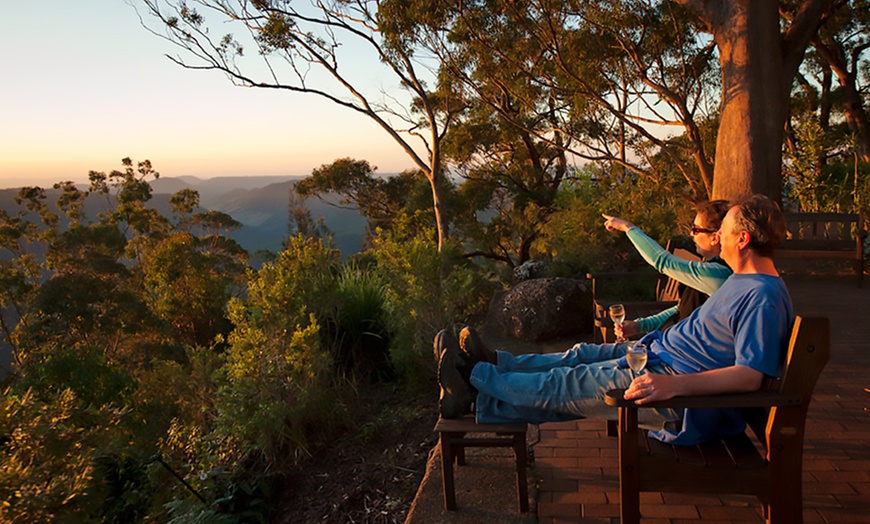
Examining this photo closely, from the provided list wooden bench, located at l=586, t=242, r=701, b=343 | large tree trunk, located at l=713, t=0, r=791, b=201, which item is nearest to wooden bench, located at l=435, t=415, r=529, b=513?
wooden bench, located at l=586, t=242, r=701, b=343

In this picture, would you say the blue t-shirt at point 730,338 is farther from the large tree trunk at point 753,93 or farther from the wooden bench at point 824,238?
the large tree trunk at point 753,93

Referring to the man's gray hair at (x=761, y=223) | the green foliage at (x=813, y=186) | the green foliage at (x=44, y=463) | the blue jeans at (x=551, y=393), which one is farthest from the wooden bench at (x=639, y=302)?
the green foliage at (x=813, y=186)

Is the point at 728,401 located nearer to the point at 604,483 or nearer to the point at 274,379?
the point at 604,483

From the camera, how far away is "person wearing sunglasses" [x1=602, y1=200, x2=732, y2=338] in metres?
2.63

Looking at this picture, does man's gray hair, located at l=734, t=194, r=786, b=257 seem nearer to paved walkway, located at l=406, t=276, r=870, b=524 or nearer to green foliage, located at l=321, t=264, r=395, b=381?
paved walkway, located at l=406, t=276, r=870, b=524

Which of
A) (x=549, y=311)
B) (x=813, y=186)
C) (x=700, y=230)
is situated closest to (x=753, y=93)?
(x=813, y=186)

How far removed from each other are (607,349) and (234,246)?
29856 millimetres

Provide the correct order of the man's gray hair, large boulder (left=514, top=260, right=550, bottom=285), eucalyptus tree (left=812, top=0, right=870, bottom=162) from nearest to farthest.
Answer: the man's gray hair
large boulder (left=514, top=260, right=550, bottom=285)
eucalyptus tree (left=812, top=0, right=870, bottom=162)

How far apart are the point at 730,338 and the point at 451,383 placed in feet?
3.29

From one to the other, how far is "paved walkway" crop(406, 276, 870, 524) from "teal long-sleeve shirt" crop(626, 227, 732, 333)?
2.18ft

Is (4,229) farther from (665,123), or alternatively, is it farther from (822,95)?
(822,95)

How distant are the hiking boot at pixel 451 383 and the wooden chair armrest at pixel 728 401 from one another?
0.67 metres

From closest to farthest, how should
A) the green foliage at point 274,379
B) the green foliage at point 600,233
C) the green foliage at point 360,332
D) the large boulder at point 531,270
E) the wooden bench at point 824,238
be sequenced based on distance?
1. the green foliage at point 274,379
2. the green foliage at point 360,332
3. the wooden bench at point 824,238
4. the green foliage at point 600,233
5. the large boulder at point 531,270

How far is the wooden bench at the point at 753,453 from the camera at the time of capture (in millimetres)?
1793
